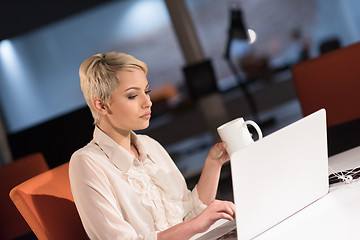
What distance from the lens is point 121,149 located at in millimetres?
1568

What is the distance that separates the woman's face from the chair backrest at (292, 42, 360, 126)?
5.58 ft

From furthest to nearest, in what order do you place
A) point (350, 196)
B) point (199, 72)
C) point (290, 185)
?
1. point (199, 72)
2. point (350, 196)
3. point (290, 185)

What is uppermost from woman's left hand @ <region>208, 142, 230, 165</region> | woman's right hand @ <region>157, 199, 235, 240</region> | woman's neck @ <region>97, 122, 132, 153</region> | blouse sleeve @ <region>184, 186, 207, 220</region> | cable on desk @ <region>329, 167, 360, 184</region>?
woman's neck @ <region>97, 122, 132, 153</region>

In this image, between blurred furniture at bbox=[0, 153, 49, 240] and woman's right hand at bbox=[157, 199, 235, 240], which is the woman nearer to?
woman's right hand at bbox=[157, 199, 235, 240]

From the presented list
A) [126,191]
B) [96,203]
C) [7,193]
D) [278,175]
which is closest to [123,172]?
[126,191]

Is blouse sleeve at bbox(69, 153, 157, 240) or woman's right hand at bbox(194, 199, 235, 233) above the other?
blouse sleeve at bbox(69, 153, 157, 240)

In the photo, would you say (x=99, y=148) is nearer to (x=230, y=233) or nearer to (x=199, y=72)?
(x=230, y=233)

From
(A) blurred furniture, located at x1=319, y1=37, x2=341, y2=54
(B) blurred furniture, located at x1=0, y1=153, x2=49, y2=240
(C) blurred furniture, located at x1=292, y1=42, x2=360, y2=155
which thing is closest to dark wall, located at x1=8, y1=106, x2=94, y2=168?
(B) blurred furniture, located at x1=0, y1=153, x2=49, y2=240

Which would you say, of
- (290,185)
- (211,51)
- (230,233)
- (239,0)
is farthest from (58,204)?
(239,0)

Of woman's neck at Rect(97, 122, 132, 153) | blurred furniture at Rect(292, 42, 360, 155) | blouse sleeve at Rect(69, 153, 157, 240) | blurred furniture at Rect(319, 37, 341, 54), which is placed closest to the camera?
blouse sleeve at Rect(69, 153, 157, 240)

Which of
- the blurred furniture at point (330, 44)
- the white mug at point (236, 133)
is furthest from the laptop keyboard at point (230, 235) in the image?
the blurred furniture at point (330, 44)

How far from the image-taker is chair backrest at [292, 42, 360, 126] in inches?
115

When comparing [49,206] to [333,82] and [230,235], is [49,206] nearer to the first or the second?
[230,235]

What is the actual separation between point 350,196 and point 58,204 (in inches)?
37.7
